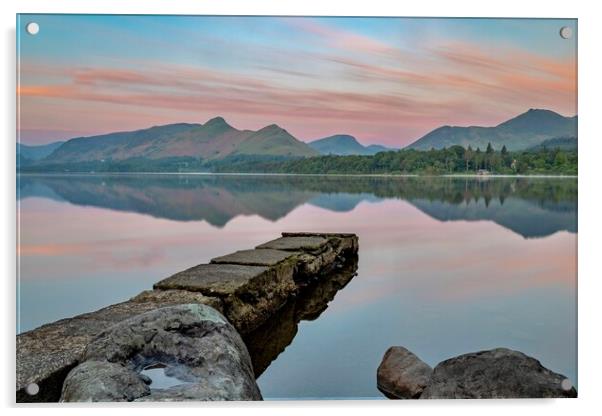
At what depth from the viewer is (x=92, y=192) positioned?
412 centimetres

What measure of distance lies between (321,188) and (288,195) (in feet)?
0.84

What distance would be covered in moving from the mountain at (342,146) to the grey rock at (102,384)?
208 centimetres

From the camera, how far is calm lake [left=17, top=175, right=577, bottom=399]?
364cm

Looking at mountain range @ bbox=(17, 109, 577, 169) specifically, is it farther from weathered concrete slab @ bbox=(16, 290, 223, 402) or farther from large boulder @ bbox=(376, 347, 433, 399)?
large boulder @ bbox=(376, 347, 433, 399)

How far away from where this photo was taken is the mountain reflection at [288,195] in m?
4.10

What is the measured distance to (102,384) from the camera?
2637 mm

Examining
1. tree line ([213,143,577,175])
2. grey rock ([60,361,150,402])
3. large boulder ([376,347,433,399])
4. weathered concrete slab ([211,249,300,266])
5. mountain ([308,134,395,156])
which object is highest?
mountain ([308,134,395,156])

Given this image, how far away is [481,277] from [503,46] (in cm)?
158

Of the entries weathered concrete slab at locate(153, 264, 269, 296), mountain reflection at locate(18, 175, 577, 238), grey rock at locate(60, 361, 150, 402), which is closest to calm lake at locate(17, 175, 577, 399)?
mountain reflection at locate(18, 175, 577, 238)

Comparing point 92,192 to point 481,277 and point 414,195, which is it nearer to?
point 414,195

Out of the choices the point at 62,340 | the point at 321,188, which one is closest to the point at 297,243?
the point at 321,188

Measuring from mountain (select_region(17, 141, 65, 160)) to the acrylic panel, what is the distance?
0.01 metres

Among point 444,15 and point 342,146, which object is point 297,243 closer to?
point 342,146
